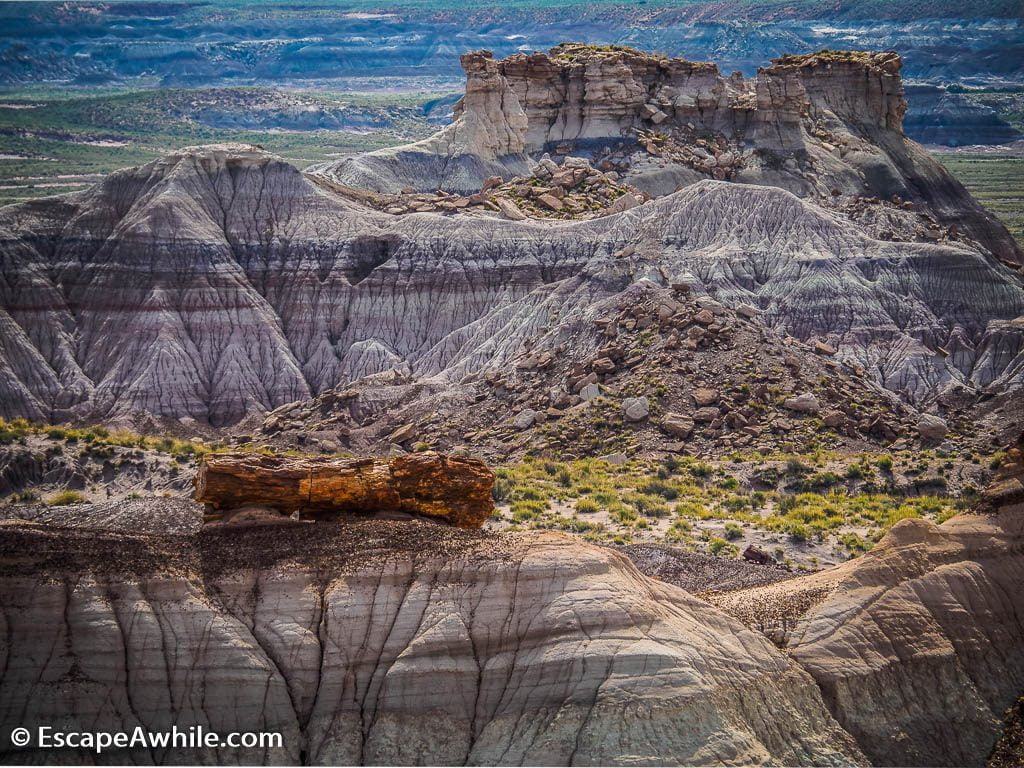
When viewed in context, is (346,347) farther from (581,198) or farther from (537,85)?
(537,85)

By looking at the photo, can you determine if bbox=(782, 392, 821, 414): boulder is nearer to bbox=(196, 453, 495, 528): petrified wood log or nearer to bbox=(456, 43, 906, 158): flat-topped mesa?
bbox=(196, 453, 495, 528): petrified wood log

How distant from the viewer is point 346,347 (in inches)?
2990

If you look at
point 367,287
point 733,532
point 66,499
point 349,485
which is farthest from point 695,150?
point 349,485

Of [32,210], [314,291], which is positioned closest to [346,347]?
[314,291]

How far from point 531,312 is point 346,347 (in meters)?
11.3

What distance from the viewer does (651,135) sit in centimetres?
10638

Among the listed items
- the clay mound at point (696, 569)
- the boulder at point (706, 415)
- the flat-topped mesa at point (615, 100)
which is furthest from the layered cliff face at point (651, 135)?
the clay mound at point (696, 569)

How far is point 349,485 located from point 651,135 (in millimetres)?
82967

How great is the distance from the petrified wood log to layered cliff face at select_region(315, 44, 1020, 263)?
74940mm

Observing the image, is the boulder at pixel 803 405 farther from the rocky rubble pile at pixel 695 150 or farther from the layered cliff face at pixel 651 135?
the layered cliff face at pixel 651 135

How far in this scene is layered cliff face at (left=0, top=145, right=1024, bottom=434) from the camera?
70.3 m

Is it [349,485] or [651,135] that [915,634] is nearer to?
[349,485]

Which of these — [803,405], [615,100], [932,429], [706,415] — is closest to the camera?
[706,415]

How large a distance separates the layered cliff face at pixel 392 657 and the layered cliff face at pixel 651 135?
78958 mm
